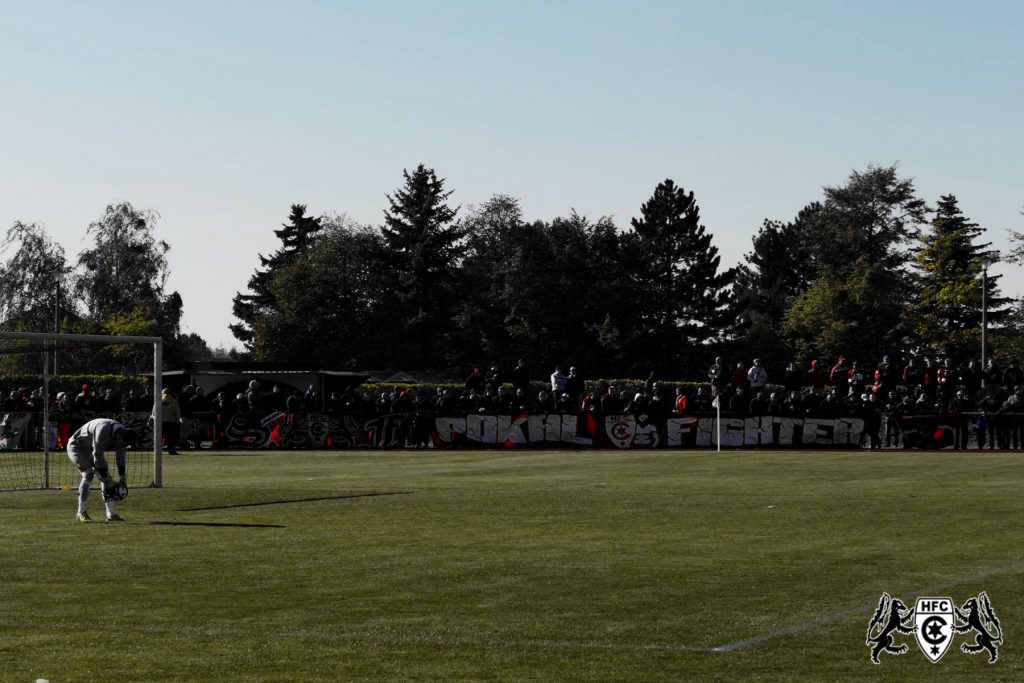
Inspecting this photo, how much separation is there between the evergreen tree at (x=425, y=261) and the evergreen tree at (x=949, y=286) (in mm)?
33547

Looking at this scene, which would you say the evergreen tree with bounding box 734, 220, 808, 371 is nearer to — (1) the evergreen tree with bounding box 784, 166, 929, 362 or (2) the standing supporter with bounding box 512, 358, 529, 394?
(1) the evergreen tree with bounding box 784, 166, 929, 362

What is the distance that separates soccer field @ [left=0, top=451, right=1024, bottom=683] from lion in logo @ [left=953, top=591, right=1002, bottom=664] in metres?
0.11

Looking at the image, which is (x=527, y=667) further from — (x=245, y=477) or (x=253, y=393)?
(x=253, y=393)

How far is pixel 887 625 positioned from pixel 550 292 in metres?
89.0

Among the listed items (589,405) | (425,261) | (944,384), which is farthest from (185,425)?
(425,261)

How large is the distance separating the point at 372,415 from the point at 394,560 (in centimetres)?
3264

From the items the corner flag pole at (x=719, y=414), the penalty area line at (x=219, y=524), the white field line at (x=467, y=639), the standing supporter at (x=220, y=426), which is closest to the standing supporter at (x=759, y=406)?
the corner flag pole at (x=719, y=414)

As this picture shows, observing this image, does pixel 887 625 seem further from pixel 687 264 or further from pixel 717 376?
pixel 687 264

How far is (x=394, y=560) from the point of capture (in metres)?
15.2

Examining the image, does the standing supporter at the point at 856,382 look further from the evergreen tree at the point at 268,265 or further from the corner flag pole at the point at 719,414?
the evergreen tree at the point at 268,265

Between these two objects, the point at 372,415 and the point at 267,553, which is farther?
the point at 372,415

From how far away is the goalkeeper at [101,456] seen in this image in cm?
2006

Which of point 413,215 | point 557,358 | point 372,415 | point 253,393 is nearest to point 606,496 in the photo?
point 372,415

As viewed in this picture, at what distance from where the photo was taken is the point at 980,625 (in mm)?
10688
